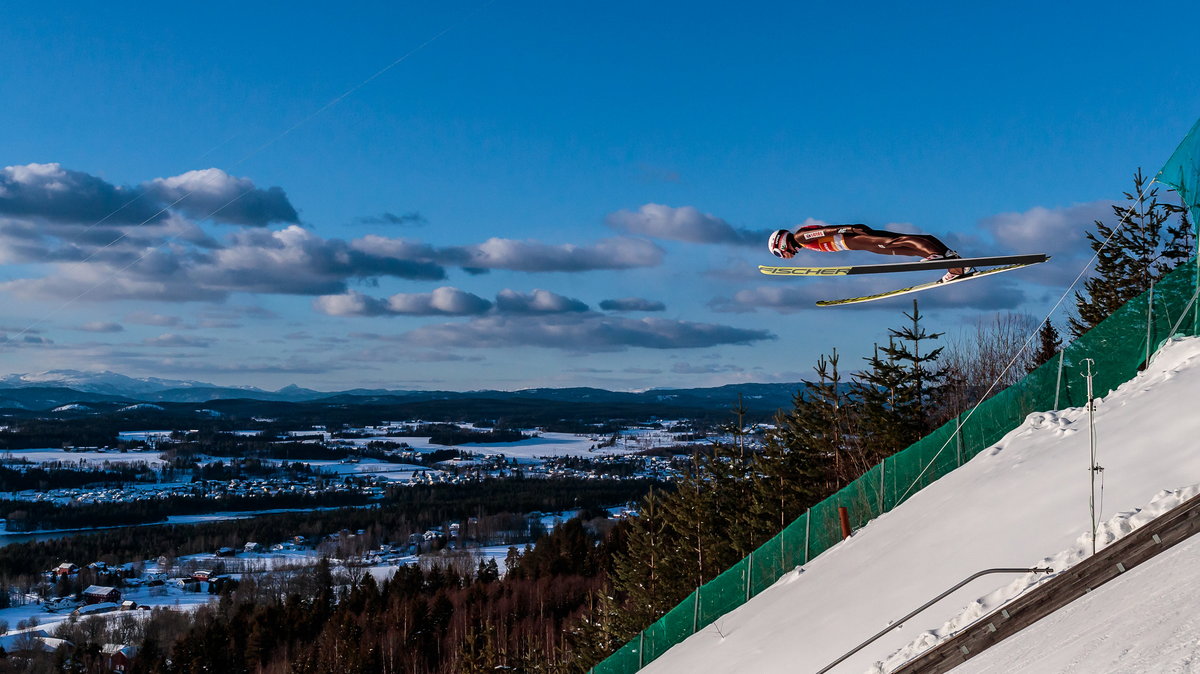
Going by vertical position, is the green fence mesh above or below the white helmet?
below

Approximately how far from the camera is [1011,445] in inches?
645

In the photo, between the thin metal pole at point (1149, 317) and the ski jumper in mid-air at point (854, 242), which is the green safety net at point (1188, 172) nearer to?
the thin metal pole at point (1149, 317)

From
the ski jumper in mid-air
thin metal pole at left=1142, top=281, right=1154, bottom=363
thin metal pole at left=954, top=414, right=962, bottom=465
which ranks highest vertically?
the ski jumper in mid-air

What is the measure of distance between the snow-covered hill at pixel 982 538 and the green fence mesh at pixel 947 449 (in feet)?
2.22

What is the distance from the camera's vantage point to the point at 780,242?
39.7 ft

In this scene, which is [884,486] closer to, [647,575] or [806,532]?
[806,532]

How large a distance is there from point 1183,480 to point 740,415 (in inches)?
1132

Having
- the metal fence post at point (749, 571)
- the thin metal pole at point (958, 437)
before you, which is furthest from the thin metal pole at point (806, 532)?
the thin metal pole at point (958, 437)

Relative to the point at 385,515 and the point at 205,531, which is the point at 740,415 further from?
the point at 205,531

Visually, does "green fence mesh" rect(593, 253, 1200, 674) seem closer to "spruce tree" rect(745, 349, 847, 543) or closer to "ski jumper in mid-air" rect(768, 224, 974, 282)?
"ski jumper in mid-air" rect(768, 224, 974, 282)

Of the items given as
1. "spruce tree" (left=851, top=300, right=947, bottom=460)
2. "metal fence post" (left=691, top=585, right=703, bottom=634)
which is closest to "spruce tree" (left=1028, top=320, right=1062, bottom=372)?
"spruce tree" (left=851, top=300, right=947, bottom=460)

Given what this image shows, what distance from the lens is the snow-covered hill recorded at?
9.81 meters

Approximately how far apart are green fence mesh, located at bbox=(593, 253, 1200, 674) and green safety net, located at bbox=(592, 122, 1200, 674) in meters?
0.02

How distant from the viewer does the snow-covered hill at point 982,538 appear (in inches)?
386
